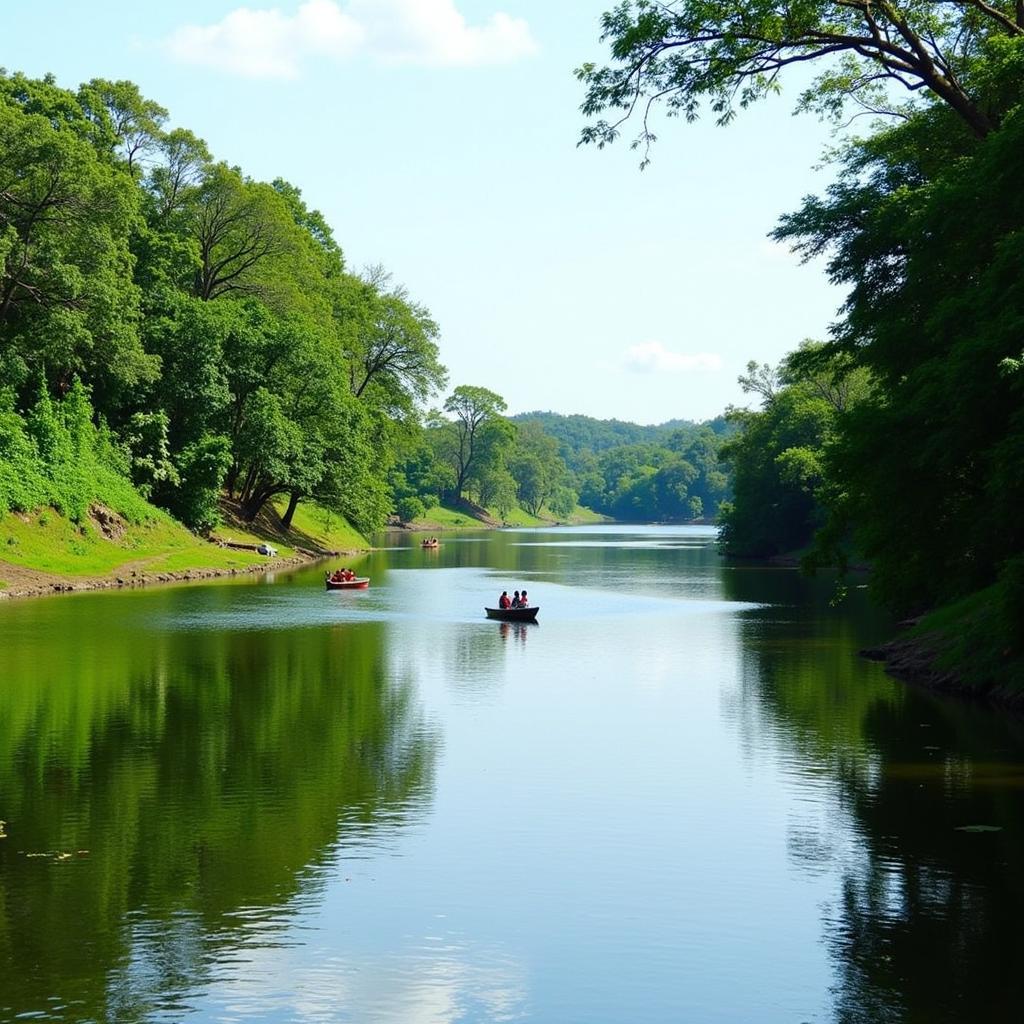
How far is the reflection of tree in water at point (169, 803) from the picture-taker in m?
13.1

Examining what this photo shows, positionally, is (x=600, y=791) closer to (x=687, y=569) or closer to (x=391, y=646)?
(x=391, y=646)

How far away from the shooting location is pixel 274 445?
3371 inches

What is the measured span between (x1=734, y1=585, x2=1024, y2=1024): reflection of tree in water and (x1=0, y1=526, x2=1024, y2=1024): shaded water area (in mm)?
63

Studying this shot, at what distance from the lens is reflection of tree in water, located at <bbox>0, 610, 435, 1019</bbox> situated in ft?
42.9

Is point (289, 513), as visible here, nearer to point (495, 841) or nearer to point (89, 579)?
point (89, 579)

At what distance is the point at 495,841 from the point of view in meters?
17.9

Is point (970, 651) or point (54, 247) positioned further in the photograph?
point (54, 247)

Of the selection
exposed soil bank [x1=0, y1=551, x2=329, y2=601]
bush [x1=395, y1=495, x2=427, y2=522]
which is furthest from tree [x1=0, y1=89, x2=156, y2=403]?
bush [x1=395, y1=495, x2=427, y2=522]

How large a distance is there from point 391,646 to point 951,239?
2110cm

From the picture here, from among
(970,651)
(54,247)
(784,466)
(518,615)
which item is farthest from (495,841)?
(784,466)

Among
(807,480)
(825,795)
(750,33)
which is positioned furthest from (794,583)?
(825,795)

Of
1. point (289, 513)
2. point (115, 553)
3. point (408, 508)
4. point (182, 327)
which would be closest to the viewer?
point (115, 553)

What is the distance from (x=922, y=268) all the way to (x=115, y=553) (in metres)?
45.1

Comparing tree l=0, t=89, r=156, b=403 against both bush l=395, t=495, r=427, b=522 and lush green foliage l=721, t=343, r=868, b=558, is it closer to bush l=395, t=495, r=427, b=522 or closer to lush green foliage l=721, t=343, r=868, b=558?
lush green foliage l=721, t=343, r=868, b=558
